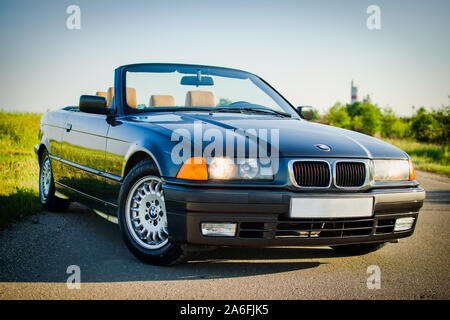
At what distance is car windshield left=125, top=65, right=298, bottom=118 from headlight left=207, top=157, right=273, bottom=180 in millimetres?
1489

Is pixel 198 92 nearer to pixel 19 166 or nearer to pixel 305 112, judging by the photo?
pixel 305 112

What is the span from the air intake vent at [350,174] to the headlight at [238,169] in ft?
1.72

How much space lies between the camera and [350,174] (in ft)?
11.3

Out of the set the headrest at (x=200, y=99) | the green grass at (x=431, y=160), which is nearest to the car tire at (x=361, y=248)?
the headrest at (x=200, y=99)

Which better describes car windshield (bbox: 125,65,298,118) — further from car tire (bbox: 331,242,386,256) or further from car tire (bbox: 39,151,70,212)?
car tire (bbox: 39,151,70,212)

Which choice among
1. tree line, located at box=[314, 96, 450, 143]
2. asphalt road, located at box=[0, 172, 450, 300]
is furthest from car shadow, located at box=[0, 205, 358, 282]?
tree line, located at box=[314, 96, 450, 143]

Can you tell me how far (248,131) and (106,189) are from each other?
1477mm

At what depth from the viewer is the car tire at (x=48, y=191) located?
227 inches

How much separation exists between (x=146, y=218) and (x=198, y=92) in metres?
1.73

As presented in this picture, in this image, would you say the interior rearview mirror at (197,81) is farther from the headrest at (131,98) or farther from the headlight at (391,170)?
the headlight at (391,170)

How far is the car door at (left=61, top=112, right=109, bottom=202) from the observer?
4.41 metres

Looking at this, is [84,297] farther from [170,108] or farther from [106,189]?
→ [170,108]
